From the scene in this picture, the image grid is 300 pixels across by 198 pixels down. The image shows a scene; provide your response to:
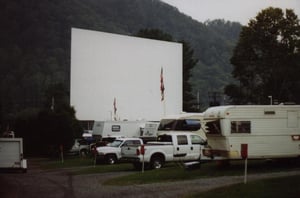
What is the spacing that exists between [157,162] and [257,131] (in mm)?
5519

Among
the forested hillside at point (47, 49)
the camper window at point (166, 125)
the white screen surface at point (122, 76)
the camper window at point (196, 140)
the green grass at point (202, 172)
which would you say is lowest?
the green grass at point (202, 172)

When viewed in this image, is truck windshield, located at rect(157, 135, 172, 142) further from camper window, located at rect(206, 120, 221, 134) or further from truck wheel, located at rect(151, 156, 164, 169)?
camper window, located at rect(206, 120, 221, 134)

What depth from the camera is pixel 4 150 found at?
26688mm

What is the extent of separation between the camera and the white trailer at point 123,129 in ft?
130

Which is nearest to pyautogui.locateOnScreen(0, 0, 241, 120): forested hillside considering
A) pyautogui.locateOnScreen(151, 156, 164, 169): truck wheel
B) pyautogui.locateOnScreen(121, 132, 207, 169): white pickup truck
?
pyautogui.locateOnScreen(121, 132, 207, 169): white pickup truck

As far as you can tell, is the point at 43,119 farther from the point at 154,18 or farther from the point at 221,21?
the point at 221,21

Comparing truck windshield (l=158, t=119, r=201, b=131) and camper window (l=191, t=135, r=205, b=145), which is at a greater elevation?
truck windshield (l=158, t=119, r=201, b=131)

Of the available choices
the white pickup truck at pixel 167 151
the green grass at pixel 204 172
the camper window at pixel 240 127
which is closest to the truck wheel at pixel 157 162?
the white pickup truck at pixel 167 151

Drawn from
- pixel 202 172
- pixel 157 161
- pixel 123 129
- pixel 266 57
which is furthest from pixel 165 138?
pixel 266 57

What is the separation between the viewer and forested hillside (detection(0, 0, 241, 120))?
105062 millimetres

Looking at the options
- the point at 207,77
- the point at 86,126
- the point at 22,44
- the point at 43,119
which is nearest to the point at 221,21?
the point at 207,77

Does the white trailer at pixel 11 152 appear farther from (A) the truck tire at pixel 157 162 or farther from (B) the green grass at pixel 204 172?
(A) the truck tire at pixel 157 162

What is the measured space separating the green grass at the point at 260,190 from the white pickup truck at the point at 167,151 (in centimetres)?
911

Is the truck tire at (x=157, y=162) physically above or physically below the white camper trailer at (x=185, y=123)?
below
